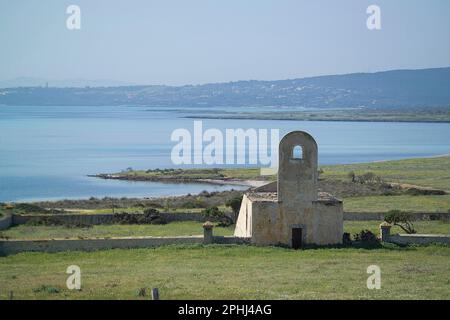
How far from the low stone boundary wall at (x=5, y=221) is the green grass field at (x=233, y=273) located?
26.7 ft

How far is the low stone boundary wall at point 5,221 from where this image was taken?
1388 inches

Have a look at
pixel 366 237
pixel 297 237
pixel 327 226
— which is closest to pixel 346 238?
pixel 366 237

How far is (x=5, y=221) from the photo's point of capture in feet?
117

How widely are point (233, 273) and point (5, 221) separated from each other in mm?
15723

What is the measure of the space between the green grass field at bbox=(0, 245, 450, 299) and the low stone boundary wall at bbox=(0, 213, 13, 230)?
813 centimetres

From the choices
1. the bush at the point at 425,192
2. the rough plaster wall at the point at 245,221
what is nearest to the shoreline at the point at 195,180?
the bush at the point at 425,192

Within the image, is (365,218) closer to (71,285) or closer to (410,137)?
(71,285)

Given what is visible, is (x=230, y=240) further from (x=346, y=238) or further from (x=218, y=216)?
(x=218, y=216)

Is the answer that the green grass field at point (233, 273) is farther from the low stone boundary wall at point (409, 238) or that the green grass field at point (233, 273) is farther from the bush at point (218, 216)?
the bush at point (218, 216)

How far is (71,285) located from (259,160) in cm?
9458

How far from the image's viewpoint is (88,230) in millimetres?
34375

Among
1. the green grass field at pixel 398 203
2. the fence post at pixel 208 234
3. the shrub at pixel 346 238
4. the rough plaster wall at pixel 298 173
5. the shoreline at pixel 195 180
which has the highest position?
the rough plaster wall at pixel 298 173

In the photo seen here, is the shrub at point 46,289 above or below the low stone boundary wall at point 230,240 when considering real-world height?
above
